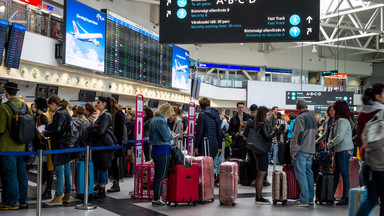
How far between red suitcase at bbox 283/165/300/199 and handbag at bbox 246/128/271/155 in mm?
667

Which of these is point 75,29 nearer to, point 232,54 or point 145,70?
point 145,70

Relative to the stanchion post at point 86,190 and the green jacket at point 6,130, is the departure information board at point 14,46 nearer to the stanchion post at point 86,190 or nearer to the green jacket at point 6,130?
the green jacket at point 6,130

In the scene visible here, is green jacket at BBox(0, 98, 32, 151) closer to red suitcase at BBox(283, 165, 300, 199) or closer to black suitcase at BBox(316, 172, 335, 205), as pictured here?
red suitcase at BBox(283, 165, 300, 199)

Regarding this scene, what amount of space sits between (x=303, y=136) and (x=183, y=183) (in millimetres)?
2066

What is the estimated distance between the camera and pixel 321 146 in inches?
389

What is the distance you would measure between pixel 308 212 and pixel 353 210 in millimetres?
1730

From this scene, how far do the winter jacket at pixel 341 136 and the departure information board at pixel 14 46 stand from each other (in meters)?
7.42

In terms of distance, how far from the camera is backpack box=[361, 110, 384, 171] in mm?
3937

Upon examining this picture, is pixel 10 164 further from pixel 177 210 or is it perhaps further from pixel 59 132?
pixel 177 210

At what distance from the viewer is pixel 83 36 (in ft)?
39.6

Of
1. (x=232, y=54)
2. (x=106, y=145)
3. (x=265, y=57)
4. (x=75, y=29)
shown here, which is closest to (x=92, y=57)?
(x=75, y=29)

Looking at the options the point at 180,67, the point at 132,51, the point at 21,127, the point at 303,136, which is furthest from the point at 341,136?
the point at 180,67

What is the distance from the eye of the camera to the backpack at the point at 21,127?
222 inches

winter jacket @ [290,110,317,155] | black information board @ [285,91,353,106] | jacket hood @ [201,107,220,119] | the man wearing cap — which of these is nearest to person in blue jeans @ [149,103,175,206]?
jacket hood @ [201,107,220,119]
